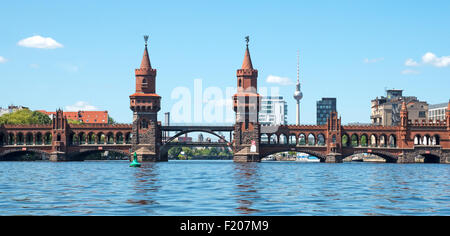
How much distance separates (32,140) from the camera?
14100 centimetres

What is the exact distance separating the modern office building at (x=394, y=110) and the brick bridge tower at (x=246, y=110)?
56.5 m

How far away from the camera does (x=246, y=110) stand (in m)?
130

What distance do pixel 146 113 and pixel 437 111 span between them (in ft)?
328

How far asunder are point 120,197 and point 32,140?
11194 centimetres

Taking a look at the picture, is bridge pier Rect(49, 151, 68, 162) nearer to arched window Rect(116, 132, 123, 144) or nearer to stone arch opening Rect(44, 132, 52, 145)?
stone arch opening Rect(44, 132, 52, 145)

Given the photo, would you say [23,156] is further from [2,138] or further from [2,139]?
[2,138]

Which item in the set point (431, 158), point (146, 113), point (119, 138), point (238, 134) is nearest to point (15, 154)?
point (119, 138)

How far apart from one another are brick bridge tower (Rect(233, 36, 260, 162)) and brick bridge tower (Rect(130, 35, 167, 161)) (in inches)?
687

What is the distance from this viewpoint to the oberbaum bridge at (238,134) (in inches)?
5002

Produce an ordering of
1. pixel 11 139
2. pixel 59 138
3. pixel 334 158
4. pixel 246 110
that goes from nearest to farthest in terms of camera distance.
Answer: pixel 334 158 → pixel 59 138 → pixel 246 110 → pixel 11 139

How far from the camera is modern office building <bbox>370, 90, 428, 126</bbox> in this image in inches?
6767
